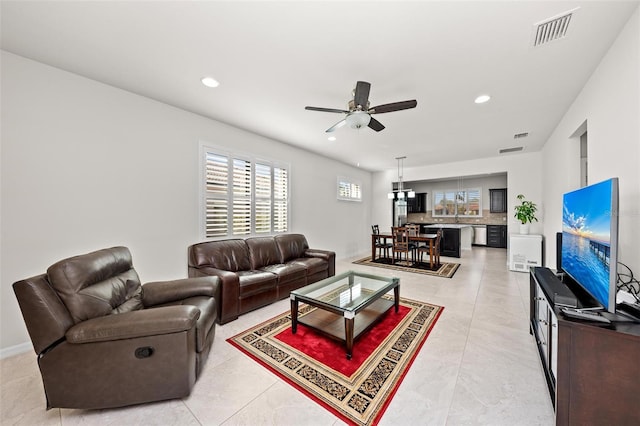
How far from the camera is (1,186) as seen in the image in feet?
6.95

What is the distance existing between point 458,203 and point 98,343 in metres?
10.2

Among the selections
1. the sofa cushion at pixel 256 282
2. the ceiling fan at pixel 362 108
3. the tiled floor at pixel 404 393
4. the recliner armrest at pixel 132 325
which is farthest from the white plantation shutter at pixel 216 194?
the recliner armrest at pixel 132 325

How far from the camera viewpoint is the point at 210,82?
2.61 metres

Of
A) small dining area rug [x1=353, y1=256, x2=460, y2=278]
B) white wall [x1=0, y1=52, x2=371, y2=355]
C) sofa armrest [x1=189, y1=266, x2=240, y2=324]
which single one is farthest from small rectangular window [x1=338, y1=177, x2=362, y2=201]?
sofa armrest [x1=189, y1=266, x2=240, y2=324]

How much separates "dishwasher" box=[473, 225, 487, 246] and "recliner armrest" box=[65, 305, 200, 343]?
386 inches

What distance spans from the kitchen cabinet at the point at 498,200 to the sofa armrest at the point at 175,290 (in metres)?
9.42

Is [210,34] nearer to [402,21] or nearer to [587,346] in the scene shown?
[402,21]

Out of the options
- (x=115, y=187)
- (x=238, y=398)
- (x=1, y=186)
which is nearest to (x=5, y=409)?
(x=238, y=398)

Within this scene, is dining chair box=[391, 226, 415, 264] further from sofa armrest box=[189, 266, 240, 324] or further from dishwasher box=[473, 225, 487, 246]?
dishwasher box=[473, 225, 487, 246]

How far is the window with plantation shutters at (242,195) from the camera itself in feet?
12.0

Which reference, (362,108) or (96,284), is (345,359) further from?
(362,108)

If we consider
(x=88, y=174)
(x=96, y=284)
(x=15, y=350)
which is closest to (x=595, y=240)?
(x=96, y=284)

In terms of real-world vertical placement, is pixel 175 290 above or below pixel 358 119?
below

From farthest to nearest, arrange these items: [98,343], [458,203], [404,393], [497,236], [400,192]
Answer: [458,203], [497,236], [400,192], [404,393], [98,343]
